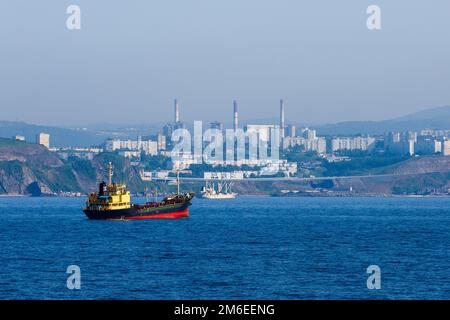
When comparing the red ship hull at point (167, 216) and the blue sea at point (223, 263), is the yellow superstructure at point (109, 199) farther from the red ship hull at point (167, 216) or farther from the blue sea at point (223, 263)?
the blue sea at point (223, 263)

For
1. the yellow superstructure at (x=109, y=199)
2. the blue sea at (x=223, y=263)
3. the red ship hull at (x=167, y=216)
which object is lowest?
the red ship hull at (x=167, y=216)

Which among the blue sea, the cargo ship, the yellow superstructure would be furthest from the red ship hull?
the blue sea

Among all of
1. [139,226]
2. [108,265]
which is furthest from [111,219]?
[108,265]

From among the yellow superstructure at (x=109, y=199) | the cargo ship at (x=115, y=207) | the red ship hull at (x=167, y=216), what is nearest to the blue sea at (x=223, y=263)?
the cargo ship at (x=115, y=207)

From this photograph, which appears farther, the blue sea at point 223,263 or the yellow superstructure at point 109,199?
the yellow superstructure at point 109,199

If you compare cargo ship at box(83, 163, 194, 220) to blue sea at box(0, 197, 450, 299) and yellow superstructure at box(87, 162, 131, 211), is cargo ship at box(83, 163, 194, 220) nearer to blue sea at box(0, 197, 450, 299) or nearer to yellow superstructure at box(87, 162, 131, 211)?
yellow superstructure at box(87, 162, 131, 211)

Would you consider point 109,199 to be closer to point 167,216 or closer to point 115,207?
point 115,207

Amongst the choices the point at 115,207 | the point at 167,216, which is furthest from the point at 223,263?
the point at 167,216

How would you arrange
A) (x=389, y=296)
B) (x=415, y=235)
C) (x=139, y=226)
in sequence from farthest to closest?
(x=139, y=226) → (x=415, y=235) → (x=389, y=296)
